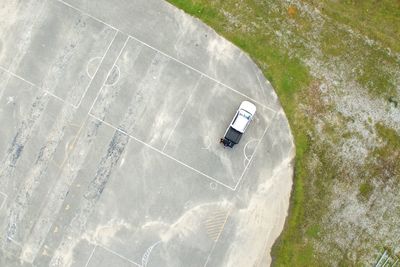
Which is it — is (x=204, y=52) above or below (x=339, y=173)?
above

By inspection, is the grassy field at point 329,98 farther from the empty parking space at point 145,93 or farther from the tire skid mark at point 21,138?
the tire skid mark at point 21,138

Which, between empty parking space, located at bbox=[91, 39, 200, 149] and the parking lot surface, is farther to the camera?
empty parking space, located at bbox=[91, 39, 200, 149]

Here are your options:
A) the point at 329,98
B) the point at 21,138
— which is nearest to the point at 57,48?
the point at 21,138

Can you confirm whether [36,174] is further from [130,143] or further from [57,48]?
[57,48]

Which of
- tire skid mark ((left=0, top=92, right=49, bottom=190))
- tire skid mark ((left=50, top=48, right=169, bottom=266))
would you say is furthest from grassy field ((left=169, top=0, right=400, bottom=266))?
tire skid mark ((left=0, top=92, right=49, bottom=190))

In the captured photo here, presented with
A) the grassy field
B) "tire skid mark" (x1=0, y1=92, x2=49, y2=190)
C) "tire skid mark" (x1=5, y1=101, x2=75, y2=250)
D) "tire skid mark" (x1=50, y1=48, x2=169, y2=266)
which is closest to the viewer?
"tire skid mark" (x1=50, y1=48, x2=169, y2=266)

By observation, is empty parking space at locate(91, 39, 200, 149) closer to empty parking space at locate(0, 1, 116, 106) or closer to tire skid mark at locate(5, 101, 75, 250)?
empty parking space at locate(0, 1, 116, 106)

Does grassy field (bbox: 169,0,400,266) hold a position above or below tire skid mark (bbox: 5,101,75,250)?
above

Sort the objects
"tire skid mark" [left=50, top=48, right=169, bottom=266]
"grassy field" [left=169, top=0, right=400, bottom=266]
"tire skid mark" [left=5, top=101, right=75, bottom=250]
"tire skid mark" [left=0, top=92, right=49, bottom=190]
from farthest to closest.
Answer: "grassy field" [left=169, top=0, right=400, bottom=266] → "tire skid mark" [left=0, top=92, right=49, bottom=190] → "tire skid mark" [left=5, top=101, right=75, bottom=250] → "tire skid mark" [left=50, top=48, right=169, bottom=266]

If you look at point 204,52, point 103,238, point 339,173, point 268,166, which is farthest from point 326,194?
point 103,238

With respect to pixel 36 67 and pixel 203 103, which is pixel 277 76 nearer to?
pixel 203 103
